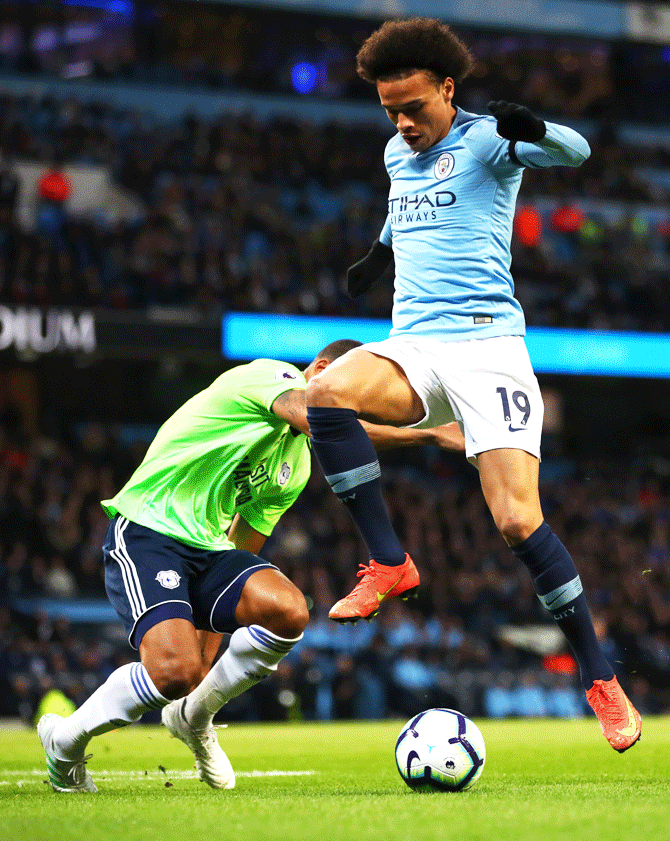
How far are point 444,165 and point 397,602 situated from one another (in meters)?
11.8

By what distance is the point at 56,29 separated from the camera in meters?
21.5

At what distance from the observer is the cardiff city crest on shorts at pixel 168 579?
5.10 m

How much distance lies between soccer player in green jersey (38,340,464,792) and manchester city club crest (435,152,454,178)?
0.90m

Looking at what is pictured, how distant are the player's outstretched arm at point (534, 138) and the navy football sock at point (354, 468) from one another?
3.82 ft

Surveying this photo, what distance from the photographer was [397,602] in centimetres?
1602

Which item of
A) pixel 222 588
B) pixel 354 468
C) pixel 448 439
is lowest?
pixel 222 588

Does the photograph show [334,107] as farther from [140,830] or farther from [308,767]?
[140,830]

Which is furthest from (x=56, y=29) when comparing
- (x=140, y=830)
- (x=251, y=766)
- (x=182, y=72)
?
(x=140, y=830)

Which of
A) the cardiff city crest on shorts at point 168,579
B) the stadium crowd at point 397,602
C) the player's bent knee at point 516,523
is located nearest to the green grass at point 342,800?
the cardiff city crest on shorts at point 168,579

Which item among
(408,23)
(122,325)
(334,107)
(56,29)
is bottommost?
(122,325)

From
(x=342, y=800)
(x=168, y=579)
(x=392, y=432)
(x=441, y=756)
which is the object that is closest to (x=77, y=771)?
(x=168, y=579)

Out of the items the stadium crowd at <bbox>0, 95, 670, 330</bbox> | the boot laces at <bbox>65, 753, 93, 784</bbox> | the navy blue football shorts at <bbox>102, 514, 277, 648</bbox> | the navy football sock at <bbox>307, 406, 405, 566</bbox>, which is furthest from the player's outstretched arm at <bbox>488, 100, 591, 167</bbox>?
the stadium crowd at <bbox>0, 95, 670, 330</bbox>

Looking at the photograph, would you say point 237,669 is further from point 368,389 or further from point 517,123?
point 517,123

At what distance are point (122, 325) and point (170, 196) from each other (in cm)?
344
